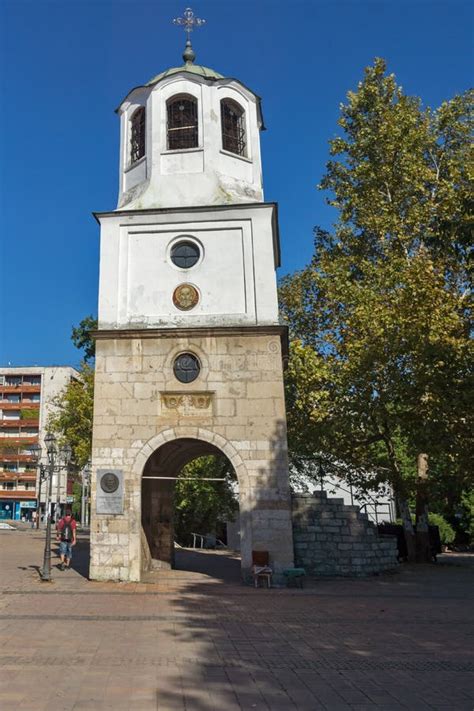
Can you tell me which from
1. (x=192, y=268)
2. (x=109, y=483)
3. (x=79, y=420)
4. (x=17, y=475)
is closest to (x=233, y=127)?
(x=192, y=268)

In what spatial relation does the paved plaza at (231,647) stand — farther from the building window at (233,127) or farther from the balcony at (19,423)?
the balcony at (19,423)

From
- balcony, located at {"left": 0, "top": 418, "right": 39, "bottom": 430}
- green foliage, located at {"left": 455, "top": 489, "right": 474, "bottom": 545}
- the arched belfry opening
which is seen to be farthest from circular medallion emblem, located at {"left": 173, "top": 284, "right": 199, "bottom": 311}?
balcony, located at {"left": 0, "top": 418, "right": 39, "bottom": 430}

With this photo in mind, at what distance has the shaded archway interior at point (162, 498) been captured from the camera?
14.3 meters

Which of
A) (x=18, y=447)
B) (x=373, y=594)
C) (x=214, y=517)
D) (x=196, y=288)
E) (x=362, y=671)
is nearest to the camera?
(x=362, y=671)

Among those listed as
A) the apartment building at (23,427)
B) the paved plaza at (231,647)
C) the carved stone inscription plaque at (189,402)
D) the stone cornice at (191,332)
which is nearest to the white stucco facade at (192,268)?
the stone cornice at (191,332)

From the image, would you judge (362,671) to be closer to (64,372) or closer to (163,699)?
(163,699)

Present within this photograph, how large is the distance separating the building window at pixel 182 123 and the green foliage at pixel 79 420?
45.8ft

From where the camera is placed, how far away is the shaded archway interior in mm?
14320

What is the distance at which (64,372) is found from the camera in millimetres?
67188

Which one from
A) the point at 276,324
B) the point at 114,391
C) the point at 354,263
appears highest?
the point at 354,263

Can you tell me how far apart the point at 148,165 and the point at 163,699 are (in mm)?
13306

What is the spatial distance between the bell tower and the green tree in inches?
172

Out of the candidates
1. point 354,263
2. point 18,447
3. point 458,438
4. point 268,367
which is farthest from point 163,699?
point 18,447

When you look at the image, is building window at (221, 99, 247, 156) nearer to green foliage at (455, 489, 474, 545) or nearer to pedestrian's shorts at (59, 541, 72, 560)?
pedestrian's shorts at (59, 541, 72, 560)
